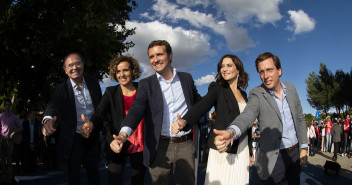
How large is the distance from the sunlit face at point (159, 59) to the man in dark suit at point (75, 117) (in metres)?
0.98

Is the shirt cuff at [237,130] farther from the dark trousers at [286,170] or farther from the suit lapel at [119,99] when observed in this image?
the suit lapel at [119,99]

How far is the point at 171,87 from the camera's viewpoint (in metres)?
2.87

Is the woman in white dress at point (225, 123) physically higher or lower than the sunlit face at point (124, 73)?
lower

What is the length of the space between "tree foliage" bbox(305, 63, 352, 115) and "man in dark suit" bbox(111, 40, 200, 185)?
140ft

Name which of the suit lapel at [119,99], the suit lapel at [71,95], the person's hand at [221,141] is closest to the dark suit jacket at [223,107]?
the person's hand at [221,141]

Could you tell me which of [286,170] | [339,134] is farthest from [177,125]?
[339,134]

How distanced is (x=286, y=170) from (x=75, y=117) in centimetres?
242

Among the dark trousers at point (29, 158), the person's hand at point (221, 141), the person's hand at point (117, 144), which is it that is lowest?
the dark trousers at point (29, 158)

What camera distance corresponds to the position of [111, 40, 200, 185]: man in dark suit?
8.81 feet

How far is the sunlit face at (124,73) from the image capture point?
3354 mm

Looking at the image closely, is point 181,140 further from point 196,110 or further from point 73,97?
point 73,97

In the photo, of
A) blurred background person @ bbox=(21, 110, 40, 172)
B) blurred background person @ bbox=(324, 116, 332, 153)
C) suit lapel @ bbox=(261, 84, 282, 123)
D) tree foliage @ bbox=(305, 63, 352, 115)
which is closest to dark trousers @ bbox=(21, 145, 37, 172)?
blurred background person @ bbox=(21, 110, 40, 172)

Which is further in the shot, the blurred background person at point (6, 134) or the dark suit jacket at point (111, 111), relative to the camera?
the blurred background person at point (6, 134)

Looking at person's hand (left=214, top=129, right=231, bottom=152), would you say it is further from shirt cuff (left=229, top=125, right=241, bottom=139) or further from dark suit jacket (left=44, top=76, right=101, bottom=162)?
dark suit jacket (left=44, top=76, right=101, bottom=162)
